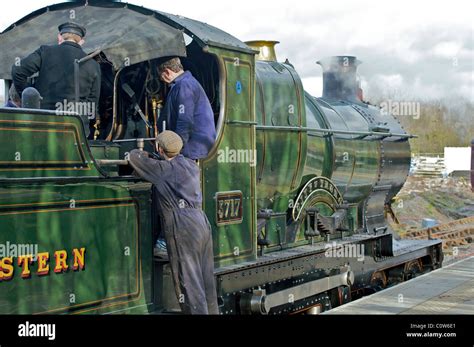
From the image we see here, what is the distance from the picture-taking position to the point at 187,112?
5.26m

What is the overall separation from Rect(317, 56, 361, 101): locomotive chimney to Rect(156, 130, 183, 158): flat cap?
599 cm

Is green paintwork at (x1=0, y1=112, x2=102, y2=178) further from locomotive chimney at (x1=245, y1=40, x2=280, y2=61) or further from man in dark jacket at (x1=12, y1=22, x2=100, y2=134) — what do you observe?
locomotive chimney at (x1=245, y1=40, x2=280, y2=61)

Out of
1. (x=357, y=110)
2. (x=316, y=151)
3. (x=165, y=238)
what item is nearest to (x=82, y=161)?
(x=165, y=238)

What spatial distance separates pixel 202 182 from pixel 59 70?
1.41m

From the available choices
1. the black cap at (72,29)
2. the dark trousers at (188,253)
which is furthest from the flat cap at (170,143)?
the black cap at (72,29)

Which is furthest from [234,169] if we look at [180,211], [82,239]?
[82,239]

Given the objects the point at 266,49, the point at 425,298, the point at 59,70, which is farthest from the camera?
the point at 266,49

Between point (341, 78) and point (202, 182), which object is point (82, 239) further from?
point (341, 78)

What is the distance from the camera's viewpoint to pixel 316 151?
8008 mm

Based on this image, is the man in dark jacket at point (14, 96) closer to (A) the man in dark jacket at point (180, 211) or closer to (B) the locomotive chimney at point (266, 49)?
(A) the man in dark jacket at point (180, 211)

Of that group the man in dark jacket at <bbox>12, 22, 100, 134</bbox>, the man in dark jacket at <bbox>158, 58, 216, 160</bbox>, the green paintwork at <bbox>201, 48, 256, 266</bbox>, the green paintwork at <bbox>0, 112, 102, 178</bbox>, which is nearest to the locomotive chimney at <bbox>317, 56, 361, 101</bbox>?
the green paintwork at <bbox>201, 48, 256, 266</bbox>

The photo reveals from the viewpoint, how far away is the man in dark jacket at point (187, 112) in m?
5.26
